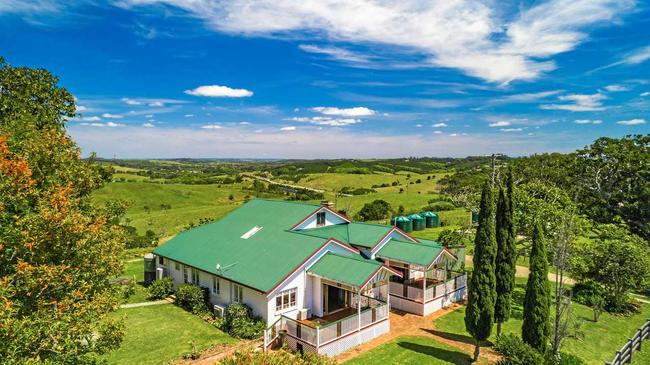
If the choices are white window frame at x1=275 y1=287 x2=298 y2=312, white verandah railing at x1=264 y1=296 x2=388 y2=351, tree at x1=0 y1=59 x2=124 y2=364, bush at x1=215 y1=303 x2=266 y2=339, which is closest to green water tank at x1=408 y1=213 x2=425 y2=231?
white verandah railing at x1=264 y1=296 x2=388 y2=351

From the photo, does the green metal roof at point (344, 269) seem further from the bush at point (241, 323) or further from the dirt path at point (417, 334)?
the bush at point (241, 323)

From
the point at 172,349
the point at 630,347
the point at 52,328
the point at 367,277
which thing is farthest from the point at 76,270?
the point at 630,347

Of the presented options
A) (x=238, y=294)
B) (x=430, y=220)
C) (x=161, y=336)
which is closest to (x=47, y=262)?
(x=161, y=336)

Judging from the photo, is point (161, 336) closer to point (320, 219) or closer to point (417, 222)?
point (320, 219)

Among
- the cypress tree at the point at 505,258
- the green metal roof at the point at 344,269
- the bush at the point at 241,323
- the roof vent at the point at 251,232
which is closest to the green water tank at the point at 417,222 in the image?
the roof vent at the point at 251,232

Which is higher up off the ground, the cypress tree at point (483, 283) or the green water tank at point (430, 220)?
the cypress tree at point (483, 283)

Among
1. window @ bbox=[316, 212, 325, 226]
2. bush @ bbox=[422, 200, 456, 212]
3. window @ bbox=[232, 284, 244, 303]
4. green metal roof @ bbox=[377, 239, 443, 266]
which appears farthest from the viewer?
bush @ bbox=[422, 200, 456, 212]

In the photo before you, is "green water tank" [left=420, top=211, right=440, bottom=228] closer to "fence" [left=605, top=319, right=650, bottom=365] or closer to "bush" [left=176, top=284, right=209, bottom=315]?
"fence" [left=605, top=319, right=650, bottom=365]
